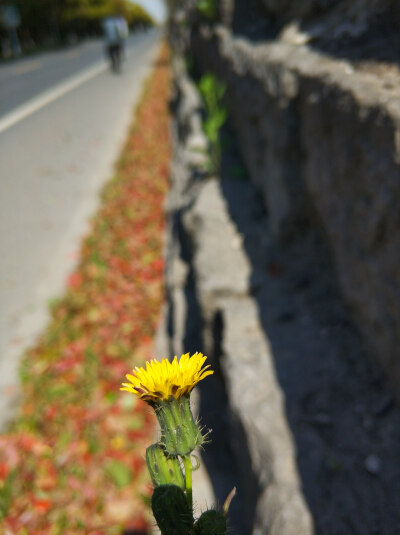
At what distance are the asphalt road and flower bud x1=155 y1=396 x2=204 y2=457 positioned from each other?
2249 millimetres

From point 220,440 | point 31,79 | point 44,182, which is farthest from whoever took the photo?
point 31,79

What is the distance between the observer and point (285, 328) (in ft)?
6.51

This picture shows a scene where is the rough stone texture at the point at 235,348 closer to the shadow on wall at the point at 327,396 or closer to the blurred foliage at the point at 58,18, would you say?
the shadow on wall at the point at 327,396

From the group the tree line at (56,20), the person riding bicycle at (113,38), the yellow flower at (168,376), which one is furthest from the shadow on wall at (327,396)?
the tree line at (56,20)

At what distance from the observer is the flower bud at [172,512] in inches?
24.1

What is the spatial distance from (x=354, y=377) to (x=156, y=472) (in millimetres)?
1175

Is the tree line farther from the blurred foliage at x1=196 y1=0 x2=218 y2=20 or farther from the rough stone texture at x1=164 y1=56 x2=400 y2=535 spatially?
the rough stone texture at x1=164 y1=56 x2=400 y2=535

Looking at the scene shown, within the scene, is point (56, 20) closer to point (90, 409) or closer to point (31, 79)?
point (31, 79)

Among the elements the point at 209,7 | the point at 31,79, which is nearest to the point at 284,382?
the point at 209,7

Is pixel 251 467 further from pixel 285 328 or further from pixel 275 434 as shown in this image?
pixel 285 328

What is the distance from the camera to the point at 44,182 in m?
6.15

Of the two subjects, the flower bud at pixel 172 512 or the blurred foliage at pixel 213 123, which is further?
the blurred foliage at pixel 213 123

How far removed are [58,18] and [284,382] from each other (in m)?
44.8

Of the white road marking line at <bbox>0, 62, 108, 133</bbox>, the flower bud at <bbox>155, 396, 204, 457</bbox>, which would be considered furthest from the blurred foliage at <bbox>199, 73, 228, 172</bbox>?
the white road marking line at <bbox>0, 62, 108, 133</bbox>
